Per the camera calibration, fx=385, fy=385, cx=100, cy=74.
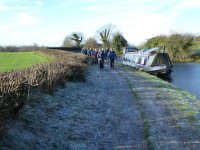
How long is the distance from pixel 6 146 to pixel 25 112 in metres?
2.73

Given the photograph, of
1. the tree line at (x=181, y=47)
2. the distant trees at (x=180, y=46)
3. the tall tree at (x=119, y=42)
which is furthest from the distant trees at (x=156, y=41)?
the tall tree at (x=119, y=42)

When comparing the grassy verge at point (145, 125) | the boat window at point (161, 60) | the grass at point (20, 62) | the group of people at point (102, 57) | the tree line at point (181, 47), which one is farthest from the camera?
the tree line at point (181, 47)

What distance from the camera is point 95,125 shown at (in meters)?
11.3

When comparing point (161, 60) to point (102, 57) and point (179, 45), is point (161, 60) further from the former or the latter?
point (179, 45)

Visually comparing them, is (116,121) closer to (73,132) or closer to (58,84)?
(73,132)

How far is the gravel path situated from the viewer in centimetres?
883

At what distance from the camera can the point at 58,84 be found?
52.1 feet

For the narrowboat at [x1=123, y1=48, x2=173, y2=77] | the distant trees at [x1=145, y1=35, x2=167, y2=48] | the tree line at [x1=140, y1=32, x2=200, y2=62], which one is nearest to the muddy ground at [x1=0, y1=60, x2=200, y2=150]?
the narrowboat at [x1=123, y1=48, x2=173, y2=77]

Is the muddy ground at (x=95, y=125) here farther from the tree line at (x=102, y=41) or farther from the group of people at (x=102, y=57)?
the tree line at (x=102, y=41)

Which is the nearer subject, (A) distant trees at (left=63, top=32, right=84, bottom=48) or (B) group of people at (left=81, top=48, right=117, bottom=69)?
(B) group of people at (left=81, top=48, right=117, bottom=69)

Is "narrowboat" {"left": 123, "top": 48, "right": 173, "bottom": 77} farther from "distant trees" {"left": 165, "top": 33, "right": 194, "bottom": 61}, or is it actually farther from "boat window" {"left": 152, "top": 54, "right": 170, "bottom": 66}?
"distant trees" {"left": 165, "top": 33, "right": 194, "bottom": 61}

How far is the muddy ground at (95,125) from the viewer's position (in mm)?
9062

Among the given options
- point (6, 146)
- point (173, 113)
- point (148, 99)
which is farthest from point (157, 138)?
point (148, 99)

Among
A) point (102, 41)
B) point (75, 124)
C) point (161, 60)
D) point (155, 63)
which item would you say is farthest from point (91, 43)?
point (75, 124)
